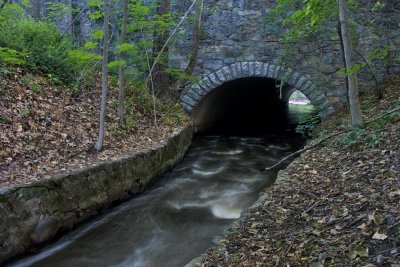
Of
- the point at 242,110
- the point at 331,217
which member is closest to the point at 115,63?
the point at 331,217

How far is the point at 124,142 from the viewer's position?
23.5 ft

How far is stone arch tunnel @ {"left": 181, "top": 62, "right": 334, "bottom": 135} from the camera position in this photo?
11047 millimetres

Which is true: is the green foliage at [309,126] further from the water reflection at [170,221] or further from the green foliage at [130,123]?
the green foliage at [130,123]

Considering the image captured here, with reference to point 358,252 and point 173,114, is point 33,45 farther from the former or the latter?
point 358,252

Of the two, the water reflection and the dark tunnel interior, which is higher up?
the dark tunnel interior

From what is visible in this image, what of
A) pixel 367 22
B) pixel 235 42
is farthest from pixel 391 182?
pixel 235 42

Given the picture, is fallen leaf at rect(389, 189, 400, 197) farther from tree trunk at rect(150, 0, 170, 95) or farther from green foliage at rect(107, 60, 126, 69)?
tree trunk at rect(150, 0, 170, 95)

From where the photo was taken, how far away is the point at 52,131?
20.1ft

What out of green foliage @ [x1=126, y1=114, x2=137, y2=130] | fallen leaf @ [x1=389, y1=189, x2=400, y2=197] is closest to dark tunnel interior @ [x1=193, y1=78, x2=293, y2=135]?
green foliage @ [x1=126, y1=114, x2=137, y2=130]

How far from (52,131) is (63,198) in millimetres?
1586

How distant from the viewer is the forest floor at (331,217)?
9.07 ft

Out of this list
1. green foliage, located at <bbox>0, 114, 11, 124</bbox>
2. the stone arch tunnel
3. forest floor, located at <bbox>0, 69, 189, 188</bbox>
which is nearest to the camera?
forest floor, located at <bbox>0, 69, 189, 188</bbox>

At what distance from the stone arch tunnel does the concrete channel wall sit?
3.81 metres

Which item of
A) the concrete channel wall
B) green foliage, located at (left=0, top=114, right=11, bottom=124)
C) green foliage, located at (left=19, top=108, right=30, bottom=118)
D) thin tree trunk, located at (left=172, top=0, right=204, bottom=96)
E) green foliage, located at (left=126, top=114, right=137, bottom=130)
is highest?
thin tree trunk, located at (left=172, top=0, right=204, bottom=96)
